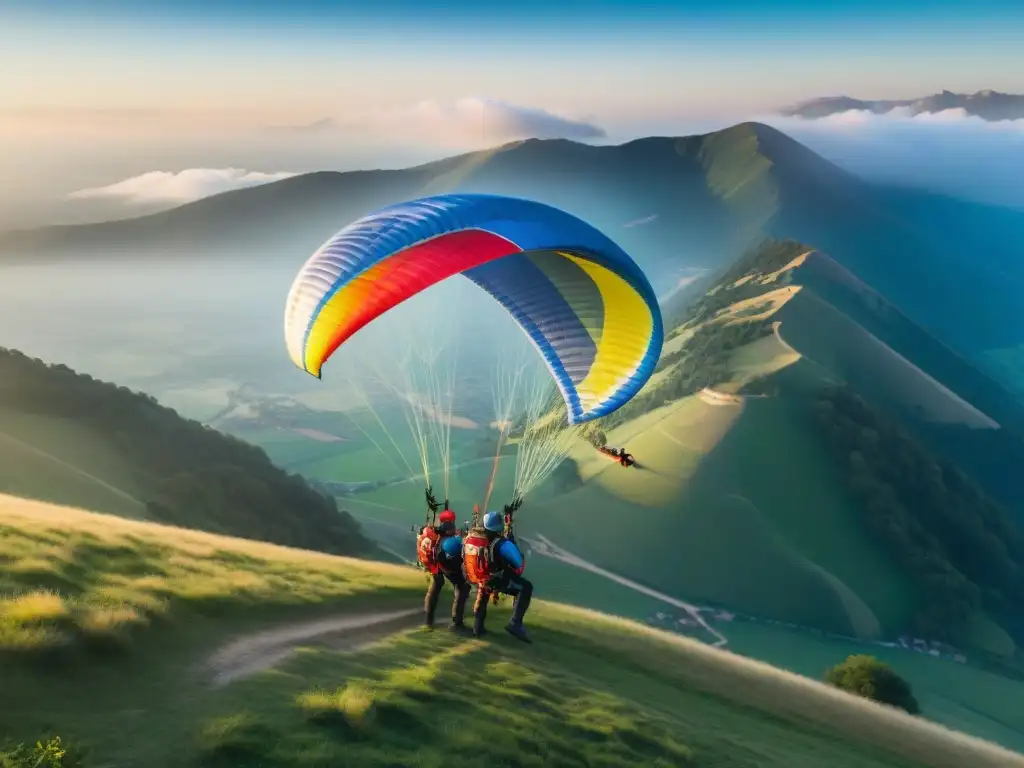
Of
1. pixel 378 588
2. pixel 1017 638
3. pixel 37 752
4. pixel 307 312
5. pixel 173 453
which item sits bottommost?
pixel 1017 638

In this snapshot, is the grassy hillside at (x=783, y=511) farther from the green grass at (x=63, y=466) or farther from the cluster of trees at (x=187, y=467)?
the green grass at (x=63, y=466)

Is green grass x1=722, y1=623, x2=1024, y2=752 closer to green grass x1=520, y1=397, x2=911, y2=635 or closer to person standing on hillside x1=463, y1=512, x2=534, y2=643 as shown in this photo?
green grass x1=520, y1=397, x2=911, y2=635

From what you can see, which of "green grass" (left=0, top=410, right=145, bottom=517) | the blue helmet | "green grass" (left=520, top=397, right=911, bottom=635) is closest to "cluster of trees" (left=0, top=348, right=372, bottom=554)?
"green grass" (left=0, top=410, right=145, bottom=517)

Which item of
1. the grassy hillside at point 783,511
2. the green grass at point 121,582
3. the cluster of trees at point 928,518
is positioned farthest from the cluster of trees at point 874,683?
the cluster of trees at point 928,518

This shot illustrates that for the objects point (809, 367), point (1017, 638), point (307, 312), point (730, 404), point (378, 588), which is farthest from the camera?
point (809, 367)

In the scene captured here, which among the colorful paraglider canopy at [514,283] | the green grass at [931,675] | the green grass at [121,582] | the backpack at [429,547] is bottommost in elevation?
the green grass at [931,675]

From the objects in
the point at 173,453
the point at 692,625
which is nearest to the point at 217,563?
the point at 173,453

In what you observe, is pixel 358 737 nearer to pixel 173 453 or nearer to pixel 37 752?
pixel 37 752
